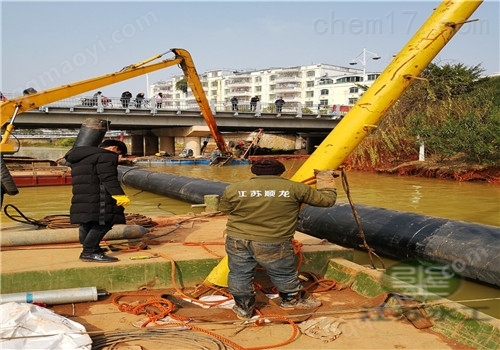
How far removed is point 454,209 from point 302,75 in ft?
294

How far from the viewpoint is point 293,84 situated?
102 metres

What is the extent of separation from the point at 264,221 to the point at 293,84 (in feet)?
328

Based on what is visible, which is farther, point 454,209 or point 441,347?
point 454,209

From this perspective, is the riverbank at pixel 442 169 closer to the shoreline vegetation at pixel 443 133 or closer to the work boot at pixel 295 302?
the shoreline vegetation at pixel 443 133

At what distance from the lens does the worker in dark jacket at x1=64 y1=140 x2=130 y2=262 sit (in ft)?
17.0

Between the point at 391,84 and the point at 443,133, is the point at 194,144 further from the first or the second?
the point at 391,84

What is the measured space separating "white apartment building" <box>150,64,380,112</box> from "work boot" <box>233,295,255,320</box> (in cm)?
7414

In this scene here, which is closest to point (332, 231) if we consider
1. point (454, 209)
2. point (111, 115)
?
point (454, 209)

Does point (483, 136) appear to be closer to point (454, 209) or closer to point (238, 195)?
point (454, 209)

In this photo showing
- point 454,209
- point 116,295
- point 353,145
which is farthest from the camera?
point 454,209

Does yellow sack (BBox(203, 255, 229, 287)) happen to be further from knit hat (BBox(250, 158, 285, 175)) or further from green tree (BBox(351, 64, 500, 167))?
green tree (BBox(351, 64, 500, 167))

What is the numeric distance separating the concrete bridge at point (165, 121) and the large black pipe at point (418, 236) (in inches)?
777

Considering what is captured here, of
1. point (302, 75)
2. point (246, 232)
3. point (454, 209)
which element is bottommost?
point (454, 209)

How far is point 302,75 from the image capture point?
328 ft
